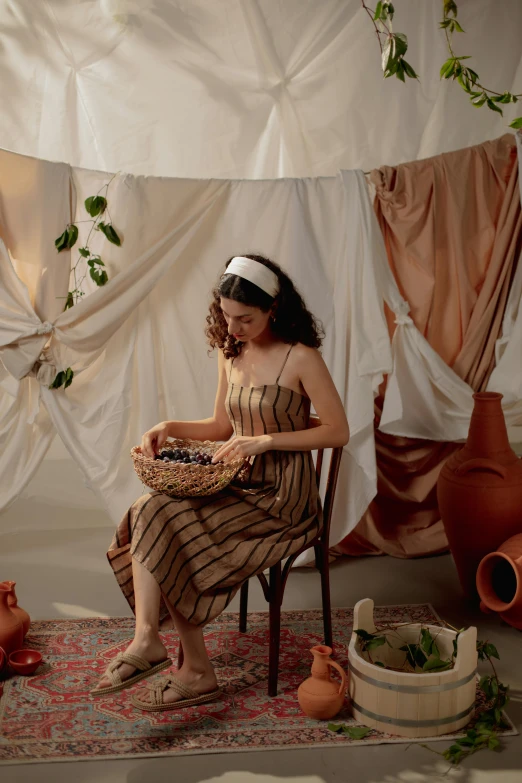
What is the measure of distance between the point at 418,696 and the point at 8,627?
1.30 m

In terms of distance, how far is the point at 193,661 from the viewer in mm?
2518

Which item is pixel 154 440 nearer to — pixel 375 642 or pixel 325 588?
pixel 325 588

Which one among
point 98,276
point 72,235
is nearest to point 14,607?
point 98,276

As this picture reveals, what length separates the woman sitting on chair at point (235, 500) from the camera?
96.1 inches

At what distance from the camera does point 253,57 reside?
12.5 ft

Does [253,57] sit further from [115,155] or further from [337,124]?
[115,155]

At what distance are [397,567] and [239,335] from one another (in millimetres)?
1457

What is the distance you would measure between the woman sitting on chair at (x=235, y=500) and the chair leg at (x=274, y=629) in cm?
9

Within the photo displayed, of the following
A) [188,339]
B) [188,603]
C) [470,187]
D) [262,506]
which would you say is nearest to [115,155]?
[188,339]

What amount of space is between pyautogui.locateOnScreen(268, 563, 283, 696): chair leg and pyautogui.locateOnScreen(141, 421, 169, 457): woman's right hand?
20.0 inches

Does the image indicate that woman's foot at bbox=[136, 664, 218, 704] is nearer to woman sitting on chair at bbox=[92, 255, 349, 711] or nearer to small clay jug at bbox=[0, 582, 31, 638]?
woman sitting on chair at bbox=[92, 255, 349, 711]

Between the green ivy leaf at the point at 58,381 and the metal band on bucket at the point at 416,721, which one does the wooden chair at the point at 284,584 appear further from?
the green ivy leaf at the point at 58,381

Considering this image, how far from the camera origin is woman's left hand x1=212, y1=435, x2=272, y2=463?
97.7 inches

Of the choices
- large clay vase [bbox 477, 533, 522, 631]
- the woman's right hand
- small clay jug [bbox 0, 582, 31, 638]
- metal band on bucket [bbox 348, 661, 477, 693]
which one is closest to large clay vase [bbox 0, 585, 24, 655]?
small clay jug [bbox 0, 582, 31, 638]
